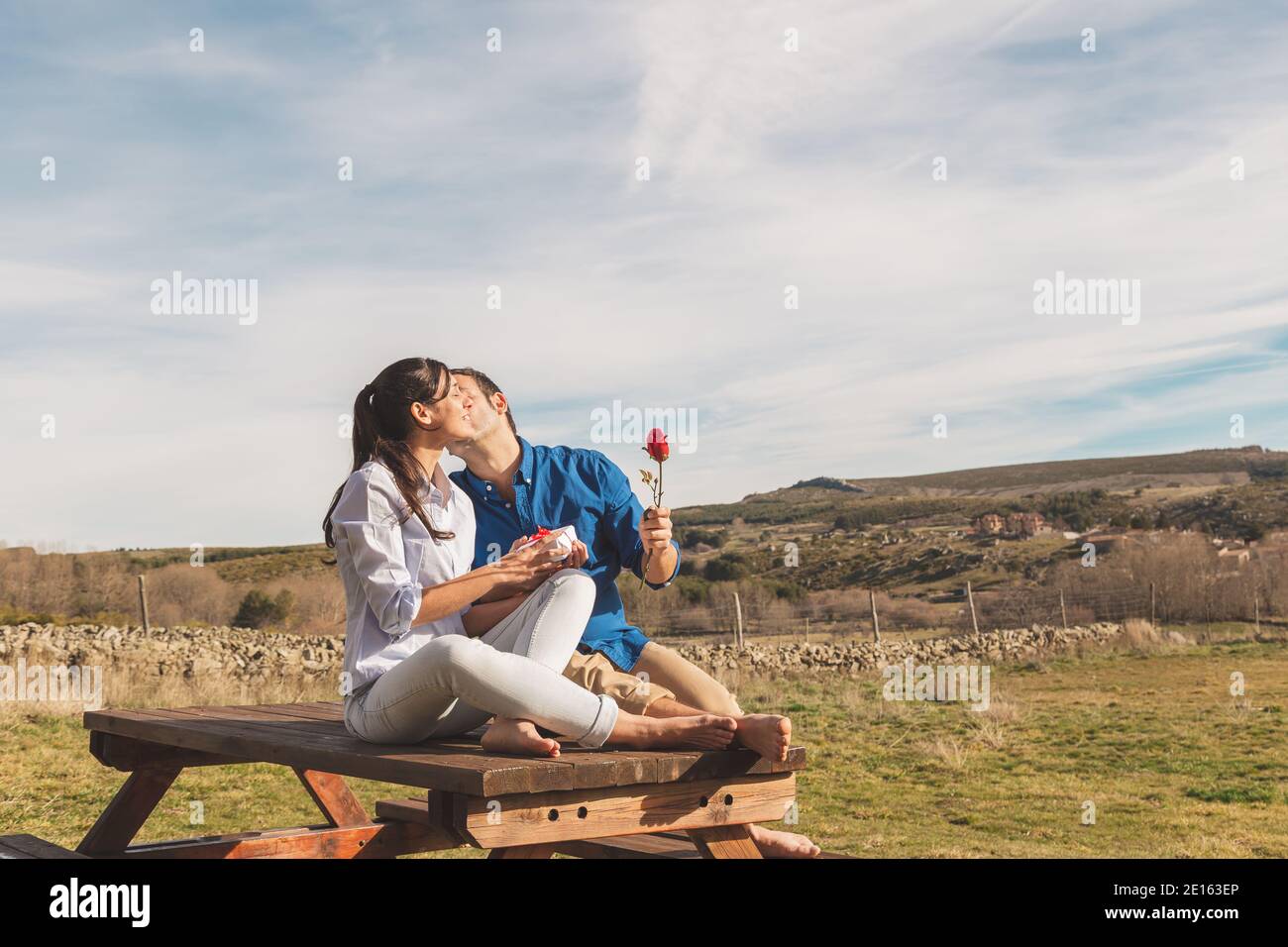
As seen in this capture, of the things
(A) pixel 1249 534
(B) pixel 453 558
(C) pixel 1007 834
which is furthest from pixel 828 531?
(B) pixel 453 558

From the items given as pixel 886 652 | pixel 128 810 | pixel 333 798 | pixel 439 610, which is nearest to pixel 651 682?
pixel 439 610

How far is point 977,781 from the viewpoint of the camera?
1027cm

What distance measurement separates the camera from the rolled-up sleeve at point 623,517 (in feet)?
13.5

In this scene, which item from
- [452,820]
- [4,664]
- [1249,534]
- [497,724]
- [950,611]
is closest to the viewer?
[452,820]

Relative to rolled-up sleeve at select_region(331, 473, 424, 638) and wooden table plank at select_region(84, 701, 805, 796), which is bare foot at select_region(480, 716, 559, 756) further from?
rolled-up sleeve at select_region(331, 473, 424, 638)

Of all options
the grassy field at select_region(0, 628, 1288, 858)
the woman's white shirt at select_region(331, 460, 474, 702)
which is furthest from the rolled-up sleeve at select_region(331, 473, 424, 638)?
the grassy field at select_region(0, 628, 1288, 858)

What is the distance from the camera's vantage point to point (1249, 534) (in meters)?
51.6

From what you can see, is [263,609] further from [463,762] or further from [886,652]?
[463,762]

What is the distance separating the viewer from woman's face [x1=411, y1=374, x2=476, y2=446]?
3.39 meters

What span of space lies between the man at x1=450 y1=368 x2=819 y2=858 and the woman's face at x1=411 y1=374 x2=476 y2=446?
34 cm

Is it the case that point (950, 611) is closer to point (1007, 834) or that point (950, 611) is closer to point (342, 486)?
point (1007, 834)

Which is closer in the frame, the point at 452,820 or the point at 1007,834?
the point at 452,820
